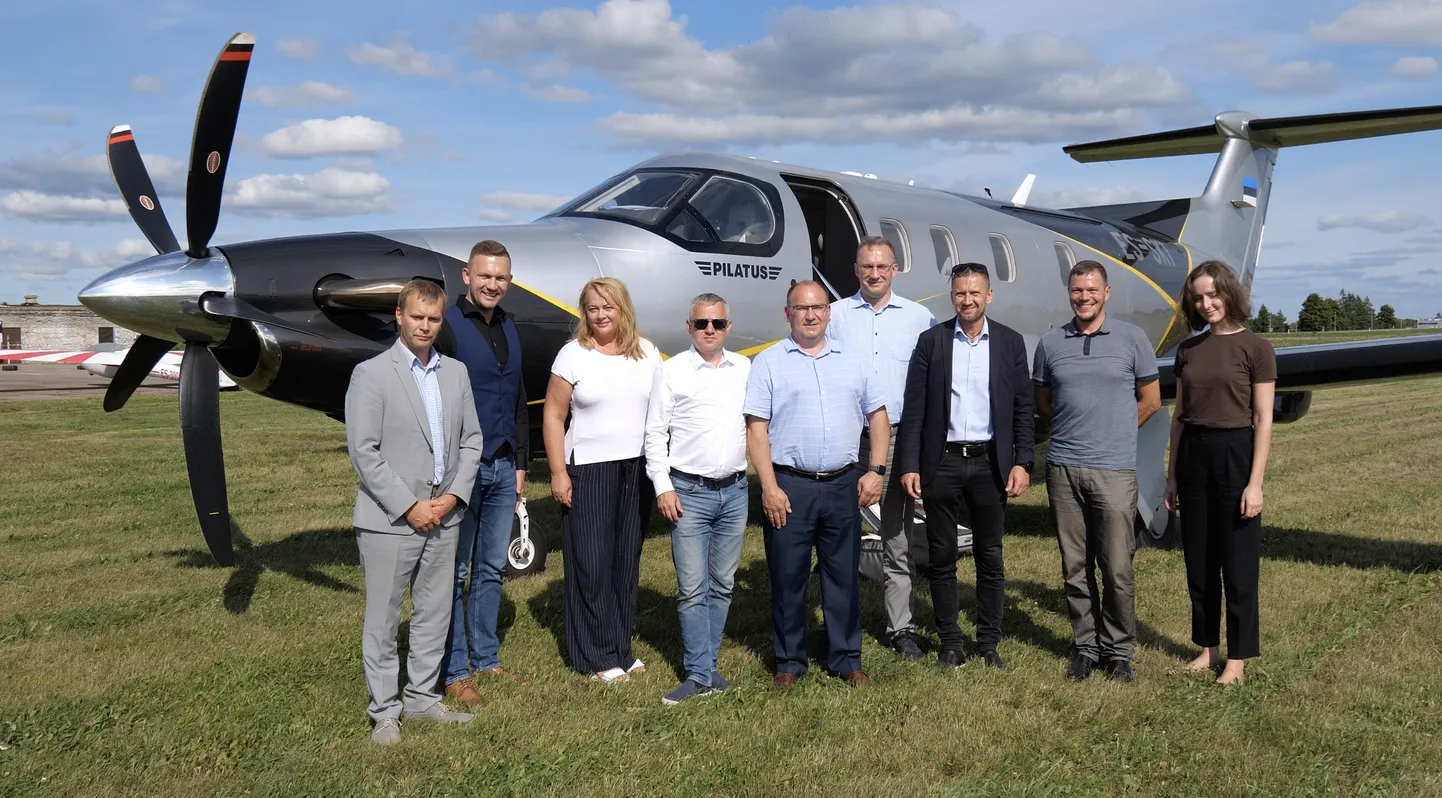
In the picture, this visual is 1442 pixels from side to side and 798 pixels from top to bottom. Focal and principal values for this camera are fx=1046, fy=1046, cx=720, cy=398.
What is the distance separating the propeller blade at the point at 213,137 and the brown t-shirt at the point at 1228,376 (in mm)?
5242

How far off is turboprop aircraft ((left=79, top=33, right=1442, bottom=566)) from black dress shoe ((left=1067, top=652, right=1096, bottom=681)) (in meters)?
1.72

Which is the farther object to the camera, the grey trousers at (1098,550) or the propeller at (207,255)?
the propeller at (207,255)

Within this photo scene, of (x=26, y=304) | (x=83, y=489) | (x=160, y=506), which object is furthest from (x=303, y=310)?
(x=26, y=304)

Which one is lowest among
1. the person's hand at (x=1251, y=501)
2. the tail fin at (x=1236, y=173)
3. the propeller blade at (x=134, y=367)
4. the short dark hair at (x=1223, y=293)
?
the person's hand at (x=1251, y=501)

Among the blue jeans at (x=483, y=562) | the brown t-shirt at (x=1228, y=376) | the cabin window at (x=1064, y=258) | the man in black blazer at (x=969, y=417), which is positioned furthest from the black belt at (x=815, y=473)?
the cabin window at (x=1064, y=258)

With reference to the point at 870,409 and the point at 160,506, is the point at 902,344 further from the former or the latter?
the point at 160,506

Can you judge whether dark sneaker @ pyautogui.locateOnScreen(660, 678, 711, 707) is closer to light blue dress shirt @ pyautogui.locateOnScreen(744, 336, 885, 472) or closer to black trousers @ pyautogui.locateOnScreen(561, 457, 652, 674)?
black trousers @ pyautogui.locateOnScreen(561, 457, 652, 674)

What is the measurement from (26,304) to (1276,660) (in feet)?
225

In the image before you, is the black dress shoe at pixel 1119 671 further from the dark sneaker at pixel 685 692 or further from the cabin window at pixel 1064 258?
the cabin window at pixel 1064 258

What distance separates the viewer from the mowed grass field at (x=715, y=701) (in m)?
3.97

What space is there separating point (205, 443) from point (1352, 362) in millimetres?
7855

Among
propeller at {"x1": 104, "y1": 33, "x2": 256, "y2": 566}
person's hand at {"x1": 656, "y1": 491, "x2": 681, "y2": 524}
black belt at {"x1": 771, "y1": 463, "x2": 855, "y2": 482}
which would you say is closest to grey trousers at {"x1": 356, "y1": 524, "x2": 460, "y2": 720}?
person's hand at {"x1": 656, "y1": 491, "x2": 681, "y2": 524}

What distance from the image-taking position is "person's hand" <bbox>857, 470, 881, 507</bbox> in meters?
4.84

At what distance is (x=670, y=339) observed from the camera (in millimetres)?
6805
